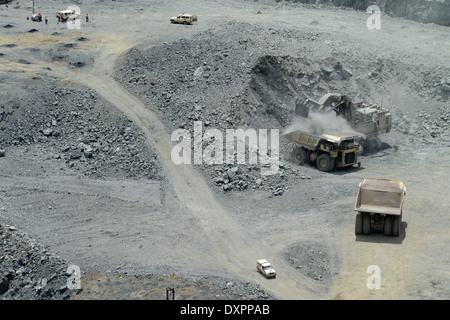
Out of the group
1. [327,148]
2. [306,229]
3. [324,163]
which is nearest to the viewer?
[306,229]

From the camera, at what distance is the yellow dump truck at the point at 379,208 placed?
2908cm

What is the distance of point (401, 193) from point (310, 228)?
4.59 meters

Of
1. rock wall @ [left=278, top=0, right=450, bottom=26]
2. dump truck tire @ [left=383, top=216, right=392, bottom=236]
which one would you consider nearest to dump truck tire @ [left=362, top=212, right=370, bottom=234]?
dump truck tire @ [left=383, top=216, right=392, bottom=236]

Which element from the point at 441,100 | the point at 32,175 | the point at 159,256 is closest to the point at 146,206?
the point at 159,256

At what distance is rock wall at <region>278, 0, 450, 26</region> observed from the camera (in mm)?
58031

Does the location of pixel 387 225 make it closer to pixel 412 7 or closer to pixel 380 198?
pixel 380 198

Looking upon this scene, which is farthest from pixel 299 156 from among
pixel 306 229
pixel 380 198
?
pixel 380 198

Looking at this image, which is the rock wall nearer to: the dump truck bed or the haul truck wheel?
the dump truck bed

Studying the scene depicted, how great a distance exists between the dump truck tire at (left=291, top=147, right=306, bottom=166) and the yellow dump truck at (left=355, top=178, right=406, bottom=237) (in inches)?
321

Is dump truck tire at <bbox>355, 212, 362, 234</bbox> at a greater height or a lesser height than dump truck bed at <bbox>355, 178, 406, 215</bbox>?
lesser

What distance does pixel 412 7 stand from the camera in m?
60.2

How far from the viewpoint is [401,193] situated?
96.5 feet

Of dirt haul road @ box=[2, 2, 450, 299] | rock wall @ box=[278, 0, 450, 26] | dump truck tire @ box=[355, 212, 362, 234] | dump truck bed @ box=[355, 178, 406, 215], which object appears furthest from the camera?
rock wall @ box=[278, 0, 450, 26]

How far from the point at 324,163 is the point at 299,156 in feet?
5.92
